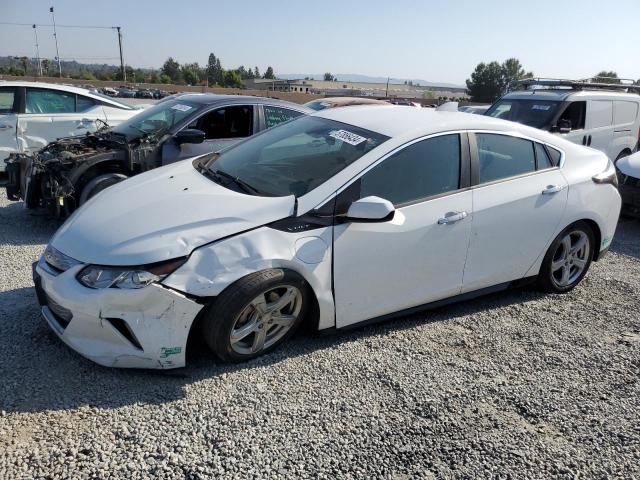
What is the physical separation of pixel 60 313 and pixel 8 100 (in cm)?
623

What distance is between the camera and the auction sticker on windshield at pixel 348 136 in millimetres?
3592

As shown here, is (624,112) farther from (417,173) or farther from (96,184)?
(96,184)

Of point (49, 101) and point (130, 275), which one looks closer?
point (130, 275)

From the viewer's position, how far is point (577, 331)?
396 cm

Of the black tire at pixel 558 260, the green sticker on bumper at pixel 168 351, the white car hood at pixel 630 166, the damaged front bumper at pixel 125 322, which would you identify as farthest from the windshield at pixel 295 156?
the white car hood at pixel 630 166

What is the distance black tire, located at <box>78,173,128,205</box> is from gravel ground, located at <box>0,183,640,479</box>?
184 cm

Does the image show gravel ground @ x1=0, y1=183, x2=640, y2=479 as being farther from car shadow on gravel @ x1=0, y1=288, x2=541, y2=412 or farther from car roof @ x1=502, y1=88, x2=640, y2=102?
car roof @ x1=502, y1=88, x2=640, y2=102

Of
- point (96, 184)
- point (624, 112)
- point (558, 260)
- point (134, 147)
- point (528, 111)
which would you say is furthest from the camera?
point (624, 112)

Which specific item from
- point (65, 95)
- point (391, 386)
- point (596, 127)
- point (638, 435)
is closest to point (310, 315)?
A: point (391, 386)

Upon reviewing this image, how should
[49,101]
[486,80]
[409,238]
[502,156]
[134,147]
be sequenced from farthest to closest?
[486,80] → [49,101] → [134,147] → [502,156] → [409,238]

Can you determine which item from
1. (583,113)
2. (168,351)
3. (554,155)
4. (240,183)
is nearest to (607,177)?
(554,155)

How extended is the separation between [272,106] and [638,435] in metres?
5.28

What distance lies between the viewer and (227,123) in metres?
6.38

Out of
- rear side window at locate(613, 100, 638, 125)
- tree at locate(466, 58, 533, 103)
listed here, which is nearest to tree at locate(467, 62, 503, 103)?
tree at locate(466, 58, 533, 103)
